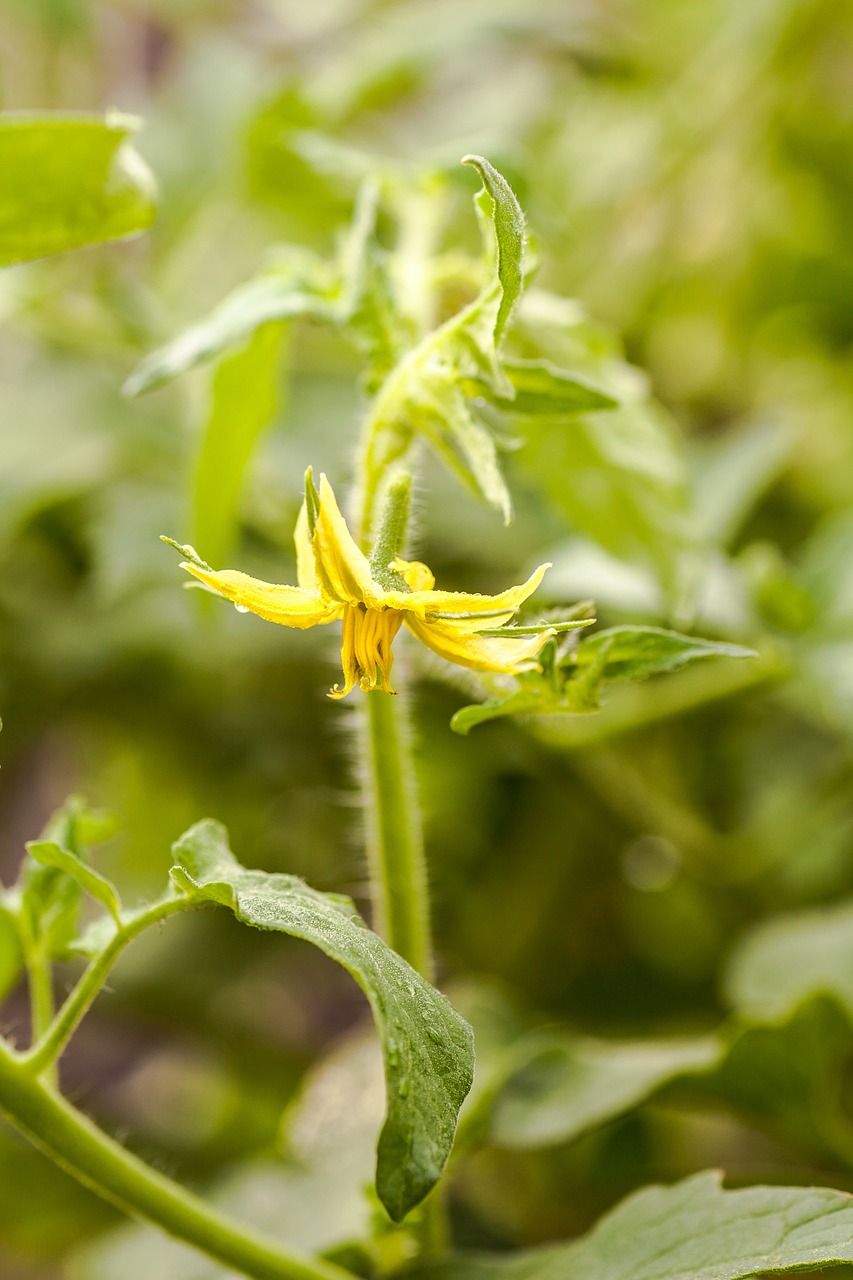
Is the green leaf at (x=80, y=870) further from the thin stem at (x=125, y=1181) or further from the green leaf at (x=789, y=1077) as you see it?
the green leaf at (x=789, y=1077)

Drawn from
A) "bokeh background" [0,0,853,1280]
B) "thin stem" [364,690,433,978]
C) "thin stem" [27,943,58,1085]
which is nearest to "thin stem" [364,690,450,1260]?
"thin stem" [364,690,433,978]

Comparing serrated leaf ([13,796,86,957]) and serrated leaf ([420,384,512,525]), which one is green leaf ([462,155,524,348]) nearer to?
serrated leaf ([420,384,512,525])

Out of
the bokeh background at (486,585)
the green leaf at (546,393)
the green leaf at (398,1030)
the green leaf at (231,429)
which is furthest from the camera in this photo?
the bokeh background at (486,585)

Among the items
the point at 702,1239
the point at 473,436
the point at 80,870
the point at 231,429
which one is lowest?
the point at 702,1239

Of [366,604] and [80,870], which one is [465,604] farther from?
[80,870]

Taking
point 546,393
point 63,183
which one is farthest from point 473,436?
point 63,183

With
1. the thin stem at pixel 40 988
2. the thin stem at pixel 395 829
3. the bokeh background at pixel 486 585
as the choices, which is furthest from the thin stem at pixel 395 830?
the bokeh background at pixel 486 585

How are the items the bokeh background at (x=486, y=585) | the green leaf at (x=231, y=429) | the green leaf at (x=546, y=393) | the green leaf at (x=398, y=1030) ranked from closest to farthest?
the green leaf at (x=398, y=1030) → the green leaf at (x=546, y=393) → the green leaf at (x=231, y=429) → the bokeh background at (x=486, y=585)
